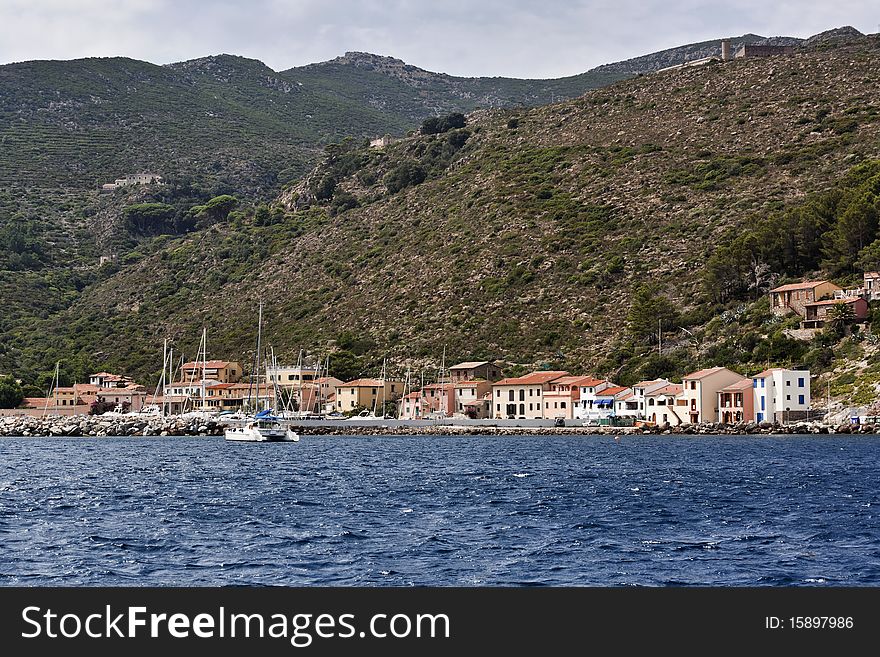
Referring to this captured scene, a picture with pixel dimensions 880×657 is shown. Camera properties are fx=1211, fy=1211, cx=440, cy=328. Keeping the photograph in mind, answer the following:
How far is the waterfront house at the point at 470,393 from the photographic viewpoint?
111m

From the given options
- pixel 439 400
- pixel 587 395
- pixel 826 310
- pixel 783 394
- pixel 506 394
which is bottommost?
pixel 439 400

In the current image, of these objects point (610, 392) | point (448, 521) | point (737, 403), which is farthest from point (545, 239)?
point (448, 521)

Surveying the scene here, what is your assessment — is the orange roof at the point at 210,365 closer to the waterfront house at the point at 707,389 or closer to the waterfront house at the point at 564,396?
the waterfront house at the point at 564,396

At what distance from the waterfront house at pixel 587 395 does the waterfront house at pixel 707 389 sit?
8.43 m

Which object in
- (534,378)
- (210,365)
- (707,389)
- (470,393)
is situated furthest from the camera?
(210,365)

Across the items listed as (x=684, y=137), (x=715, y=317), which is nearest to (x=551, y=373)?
(x=715, y=317)

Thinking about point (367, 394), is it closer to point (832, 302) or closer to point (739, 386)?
point (739, 386)

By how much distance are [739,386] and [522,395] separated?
2137cm

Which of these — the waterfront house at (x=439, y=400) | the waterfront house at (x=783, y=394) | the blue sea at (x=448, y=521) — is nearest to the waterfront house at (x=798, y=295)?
the waterfront house at (x=783, y=394)

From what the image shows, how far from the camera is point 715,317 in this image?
109 m

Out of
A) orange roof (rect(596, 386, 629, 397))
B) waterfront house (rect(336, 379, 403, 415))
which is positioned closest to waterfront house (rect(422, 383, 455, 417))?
waterfront house (rect(336, 379, 403, 415))

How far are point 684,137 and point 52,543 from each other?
5037 inches

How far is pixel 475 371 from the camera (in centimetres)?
11094
